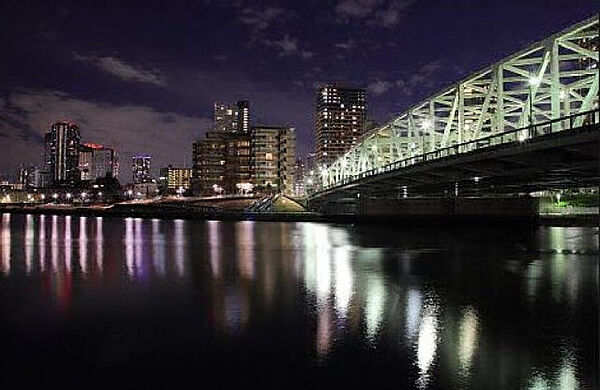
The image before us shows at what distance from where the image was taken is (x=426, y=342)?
13.4m

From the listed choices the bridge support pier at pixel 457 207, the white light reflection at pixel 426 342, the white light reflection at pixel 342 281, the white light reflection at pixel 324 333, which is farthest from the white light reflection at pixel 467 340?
the bridge support pier at pixel 457 207

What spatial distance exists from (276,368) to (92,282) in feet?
50.0

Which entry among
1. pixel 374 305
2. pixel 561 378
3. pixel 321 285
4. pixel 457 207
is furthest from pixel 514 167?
pixel 457 207

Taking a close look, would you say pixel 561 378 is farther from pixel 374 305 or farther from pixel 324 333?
pixel 374 305

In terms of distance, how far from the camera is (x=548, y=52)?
41188 mm

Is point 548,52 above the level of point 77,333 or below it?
above

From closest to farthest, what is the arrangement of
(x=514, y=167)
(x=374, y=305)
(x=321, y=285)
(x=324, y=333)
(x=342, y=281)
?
1. (x=324, y=333)
2. (x=374, y=305)
3. (x=321, y=285)
4. (x=342, y=281)
5. (x=514, y=167)

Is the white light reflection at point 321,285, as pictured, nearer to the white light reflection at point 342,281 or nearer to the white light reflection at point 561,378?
the white light reflection at point 342,281

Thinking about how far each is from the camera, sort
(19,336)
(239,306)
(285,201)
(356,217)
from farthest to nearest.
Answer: (285,201)
(356,217)
(239,306)
(19,336)

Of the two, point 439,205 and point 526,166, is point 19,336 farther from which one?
point 439,205

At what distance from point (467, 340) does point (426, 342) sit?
43.4 inches

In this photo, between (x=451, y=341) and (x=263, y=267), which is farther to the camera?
(x=263, y=267)

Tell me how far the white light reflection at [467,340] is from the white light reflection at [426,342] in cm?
62

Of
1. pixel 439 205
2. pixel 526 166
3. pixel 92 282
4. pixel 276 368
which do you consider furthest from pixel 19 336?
pixel 439 205
